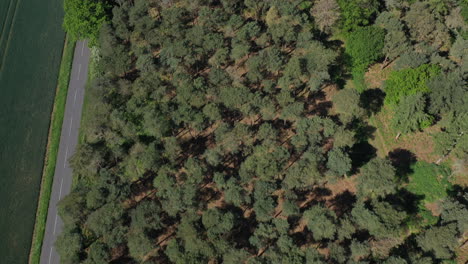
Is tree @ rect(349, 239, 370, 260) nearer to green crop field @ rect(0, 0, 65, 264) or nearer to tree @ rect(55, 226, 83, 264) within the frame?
tree @ rect(55, 226, 83, 264)

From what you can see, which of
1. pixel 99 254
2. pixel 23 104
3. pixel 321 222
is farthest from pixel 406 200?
pixel 23 104

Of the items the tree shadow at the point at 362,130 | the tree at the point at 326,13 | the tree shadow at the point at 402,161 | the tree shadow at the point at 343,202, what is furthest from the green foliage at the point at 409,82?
the tree shadow at the point at 343,202

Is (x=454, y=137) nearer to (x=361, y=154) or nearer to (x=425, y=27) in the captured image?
(x=361, y=154)

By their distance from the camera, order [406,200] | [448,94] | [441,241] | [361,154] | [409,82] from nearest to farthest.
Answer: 1. [441,241]
2. [406,200]
3. [448,94]
4. [361,154]
5. [409,82]

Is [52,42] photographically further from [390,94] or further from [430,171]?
[430,171]

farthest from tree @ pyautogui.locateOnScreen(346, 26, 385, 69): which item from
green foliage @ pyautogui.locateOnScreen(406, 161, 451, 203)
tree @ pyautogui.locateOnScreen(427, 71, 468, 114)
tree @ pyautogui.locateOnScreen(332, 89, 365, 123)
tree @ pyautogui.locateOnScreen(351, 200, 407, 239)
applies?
tree @ pyautogui.locateOnScreen(351, 200, 407, 239)

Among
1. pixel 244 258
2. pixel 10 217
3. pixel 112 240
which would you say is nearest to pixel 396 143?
pixel 244 258
